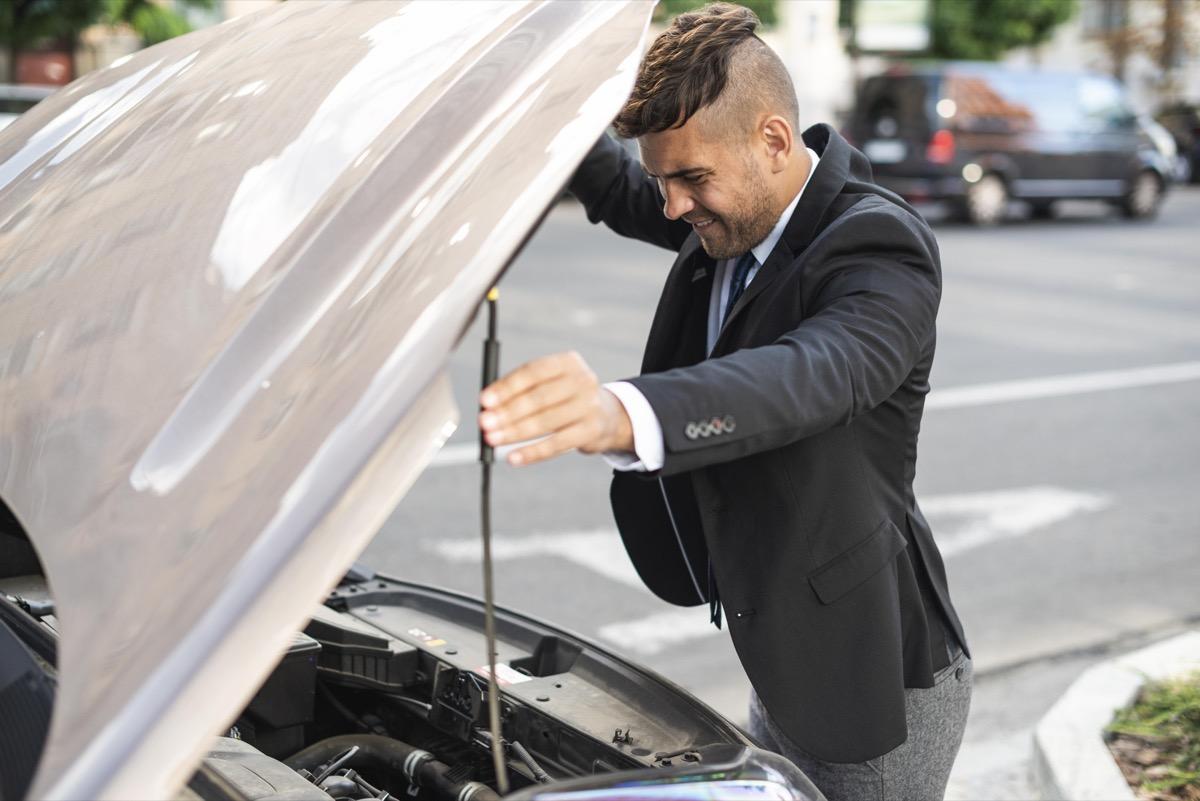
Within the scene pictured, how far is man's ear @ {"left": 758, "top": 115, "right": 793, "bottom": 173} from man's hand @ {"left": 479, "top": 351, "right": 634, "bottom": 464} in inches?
28.4

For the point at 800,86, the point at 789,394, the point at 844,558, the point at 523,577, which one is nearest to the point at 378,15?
the point at 789,394

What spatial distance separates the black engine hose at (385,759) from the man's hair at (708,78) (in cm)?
99

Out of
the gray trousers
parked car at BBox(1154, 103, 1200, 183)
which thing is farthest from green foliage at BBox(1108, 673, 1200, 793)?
parked car at BBox(1154, 103, 1200, 183)

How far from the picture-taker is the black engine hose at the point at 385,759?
2096 millimetres

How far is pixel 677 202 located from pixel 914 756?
3.14 ft

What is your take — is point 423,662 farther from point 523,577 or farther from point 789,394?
point 523,577

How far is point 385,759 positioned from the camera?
86.9 inches

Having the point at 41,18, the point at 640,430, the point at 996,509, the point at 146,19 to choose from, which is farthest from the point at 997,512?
the point at 146,19

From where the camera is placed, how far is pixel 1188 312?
12156 millimetres

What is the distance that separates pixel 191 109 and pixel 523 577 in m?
3.60

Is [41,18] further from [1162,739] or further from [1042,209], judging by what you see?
[1162,739]

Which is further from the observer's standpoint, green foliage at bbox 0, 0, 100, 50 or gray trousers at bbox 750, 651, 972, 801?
green foliage at bbox 0, 0, 100, 50

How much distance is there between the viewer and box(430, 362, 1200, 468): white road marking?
8438 mm

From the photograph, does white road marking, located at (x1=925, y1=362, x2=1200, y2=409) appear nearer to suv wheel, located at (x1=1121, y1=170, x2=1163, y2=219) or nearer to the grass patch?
the grass patch
